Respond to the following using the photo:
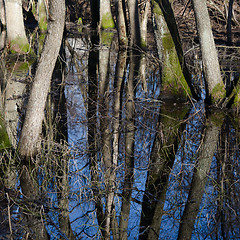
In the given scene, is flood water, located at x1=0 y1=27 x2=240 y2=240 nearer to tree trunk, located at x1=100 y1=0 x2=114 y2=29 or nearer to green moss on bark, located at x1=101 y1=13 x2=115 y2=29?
tree trunk, located at x1=100 y1=0 x2=114 y2=29

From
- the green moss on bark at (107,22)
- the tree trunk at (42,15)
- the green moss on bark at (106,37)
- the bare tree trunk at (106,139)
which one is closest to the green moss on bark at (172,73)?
the bare tree trunk at (106,139)

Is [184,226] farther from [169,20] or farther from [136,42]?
[136,42]

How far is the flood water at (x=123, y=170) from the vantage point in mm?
4102

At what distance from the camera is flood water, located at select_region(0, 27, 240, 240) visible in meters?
4.10

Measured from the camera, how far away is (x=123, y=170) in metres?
5.38

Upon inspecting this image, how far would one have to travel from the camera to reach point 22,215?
4.11 m

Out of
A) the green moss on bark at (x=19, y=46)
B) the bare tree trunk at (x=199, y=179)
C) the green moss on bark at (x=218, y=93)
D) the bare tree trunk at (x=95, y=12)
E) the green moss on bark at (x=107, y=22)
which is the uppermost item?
the bare tree trunk at (x=95, y=12)

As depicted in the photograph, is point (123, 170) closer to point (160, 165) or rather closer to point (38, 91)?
point (160, 165)

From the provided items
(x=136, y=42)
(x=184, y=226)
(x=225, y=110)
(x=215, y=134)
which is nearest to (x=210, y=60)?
(x=225, y=110)

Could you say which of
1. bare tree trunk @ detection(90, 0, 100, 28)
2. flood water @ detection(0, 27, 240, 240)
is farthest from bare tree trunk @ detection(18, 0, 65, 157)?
bare tree trunk @ detection(90, 0, 100, 28)

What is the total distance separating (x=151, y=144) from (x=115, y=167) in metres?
→ 1.36

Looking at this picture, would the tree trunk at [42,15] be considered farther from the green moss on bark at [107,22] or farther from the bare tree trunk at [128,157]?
the bare tree trunk at [128,157]

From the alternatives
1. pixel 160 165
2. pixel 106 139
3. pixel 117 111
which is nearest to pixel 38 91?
pixel 106 139

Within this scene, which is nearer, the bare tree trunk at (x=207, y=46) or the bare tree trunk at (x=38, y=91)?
the bare tree trunk at (x=38, y=91)
